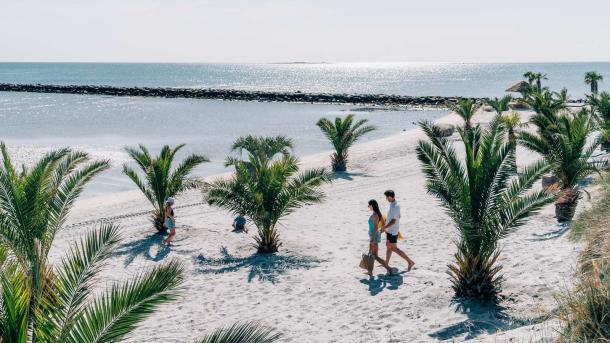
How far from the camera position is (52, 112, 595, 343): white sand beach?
7.74 metres

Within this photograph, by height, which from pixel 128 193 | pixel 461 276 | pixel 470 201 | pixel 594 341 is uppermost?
pixel 470 201

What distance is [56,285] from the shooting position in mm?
5051

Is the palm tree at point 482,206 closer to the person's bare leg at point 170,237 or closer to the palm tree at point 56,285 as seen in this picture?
the palm tree at point 56,285

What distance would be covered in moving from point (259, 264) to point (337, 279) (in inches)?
67.3

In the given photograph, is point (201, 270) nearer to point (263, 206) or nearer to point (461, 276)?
point (263, 206)

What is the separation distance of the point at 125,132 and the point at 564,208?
3486 centimetres

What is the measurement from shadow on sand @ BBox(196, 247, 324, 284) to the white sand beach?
0.7 inches

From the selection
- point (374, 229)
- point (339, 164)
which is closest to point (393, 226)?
point (374, 229)

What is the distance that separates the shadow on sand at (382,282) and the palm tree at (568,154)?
165 inches

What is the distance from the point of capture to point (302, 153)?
31.2 metres

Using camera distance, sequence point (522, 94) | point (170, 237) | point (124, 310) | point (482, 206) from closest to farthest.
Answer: point (124, 310), point (482, 206), point (170, 237), point (522, 94)

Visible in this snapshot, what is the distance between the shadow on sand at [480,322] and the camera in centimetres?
723

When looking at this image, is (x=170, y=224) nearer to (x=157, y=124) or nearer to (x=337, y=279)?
(x=337, y=279)

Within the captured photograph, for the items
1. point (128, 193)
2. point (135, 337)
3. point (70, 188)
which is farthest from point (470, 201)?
point (128, 193)
